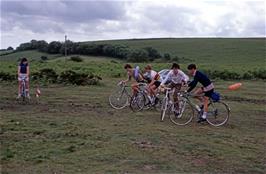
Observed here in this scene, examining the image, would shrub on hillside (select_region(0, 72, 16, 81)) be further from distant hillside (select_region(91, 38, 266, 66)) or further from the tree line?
distant hillside (select_region(91, 38, 266, 66))

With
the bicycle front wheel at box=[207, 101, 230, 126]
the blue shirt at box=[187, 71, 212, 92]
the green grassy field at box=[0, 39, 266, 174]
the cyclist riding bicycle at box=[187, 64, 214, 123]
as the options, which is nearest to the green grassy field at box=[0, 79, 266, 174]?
the green grassy field at box=[0, 39, 266, 174]

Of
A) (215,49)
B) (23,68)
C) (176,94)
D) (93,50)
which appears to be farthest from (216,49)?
(176,94)

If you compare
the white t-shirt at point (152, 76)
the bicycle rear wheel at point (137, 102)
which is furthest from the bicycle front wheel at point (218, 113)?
the bicycle rear wheel at point (137, 102)

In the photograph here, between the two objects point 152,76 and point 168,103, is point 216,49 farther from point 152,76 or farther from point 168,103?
point 168,103

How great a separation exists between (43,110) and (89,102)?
139 inches

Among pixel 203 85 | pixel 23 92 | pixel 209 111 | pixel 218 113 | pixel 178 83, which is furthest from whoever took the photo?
pixel 23 92

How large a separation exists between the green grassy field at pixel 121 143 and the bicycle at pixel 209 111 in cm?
28

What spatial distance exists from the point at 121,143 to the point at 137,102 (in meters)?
6.26

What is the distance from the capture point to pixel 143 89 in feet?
54.3

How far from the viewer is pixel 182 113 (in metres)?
14.6

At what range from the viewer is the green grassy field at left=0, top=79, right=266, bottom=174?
346 inches

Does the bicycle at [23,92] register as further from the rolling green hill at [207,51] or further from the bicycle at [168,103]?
the rolling green hill at [207,51]

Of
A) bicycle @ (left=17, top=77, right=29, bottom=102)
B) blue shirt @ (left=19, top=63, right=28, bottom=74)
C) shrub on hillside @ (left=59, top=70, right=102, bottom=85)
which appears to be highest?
blue shirt @ (left=19, top=63, right=28, bottom=74)

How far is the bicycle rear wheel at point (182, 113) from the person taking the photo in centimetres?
1415
